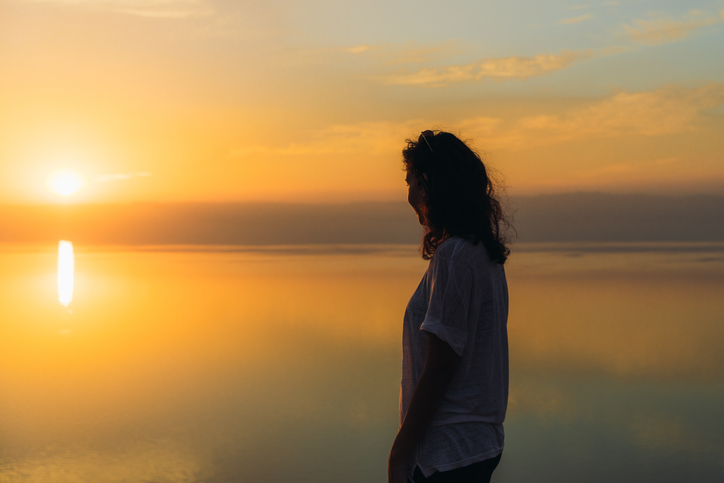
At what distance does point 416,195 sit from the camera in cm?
133

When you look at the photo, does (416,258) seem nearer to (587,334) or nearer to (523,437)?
(587,334)

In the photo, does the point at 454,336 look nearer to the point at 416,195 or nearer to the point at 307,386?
the point at 416,195

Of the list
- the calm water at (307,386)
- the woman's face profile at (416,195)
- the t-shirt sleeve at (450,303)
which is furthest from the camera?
the calm water at (307,386)

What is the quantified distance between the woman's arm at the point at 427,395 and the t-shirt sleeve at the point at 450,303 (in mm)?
19

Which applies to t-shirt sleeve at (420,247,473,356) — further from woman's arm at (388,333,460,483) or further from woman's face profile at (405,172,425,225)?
woman's face profile at (405,172,425,225)

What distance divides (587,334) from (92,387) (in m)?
4.86

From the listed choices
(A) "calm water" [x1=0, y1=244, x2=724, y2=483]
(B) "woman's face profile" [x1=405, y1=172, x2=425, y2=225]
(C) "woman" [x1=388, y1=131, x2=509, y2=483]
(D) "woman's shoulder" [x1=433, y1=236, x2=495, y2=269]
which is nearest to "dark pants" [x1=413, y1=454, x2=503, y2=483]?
(C) "woman" [x1=388, y1=131, x2=509, y2=483]

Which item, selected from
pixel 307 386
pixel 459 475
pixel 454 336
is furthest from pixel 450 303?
pixel 307 386

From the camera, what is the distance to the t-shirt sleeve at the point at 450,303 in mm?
1159

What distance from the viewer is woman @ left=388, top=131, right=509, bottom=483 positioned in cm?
117

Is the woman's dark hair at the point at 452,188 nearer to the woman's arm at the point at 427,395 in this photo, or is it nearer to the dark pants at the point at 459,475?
the woman's arm at the point at 427,395

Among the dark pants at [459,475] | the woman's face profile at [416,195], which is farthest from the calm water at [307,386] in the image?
the woman's face profile at [416,195]

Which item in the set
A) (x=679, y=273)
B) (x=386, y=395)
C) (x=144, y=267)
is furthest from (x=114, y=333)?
(x=679, y=273)

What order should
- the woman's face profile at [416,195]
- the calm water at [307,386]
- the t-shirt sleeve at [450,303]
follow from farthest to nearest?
1. the calm water at [307,386]
2. the woman's face profile at [416,195]
3. the t-shirt sleeve at [450,303]
